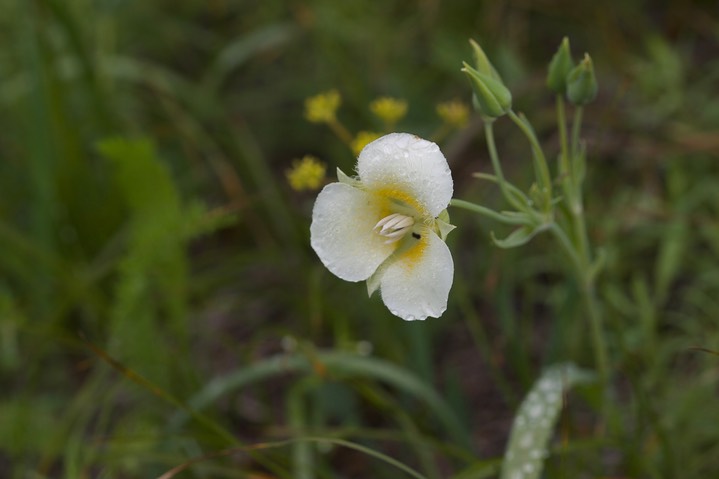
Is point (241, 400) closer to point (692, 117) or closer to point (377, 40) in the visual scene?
point (377, 40)

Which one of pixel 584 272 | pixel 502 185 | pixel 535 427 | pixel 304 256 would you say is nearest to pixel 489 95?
pixel 502 185

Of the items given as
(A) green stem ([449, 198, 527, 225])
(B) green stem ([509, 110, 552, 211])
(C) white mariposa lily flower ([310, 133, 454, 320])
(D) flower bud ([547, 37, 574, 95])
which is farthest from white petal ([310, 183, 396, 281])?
(D) flower bud ([547, 37, 574, 95])

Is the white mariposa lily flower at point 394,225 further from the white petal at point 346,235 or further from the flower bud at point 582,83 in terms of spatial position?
the flower bud at point 582,83

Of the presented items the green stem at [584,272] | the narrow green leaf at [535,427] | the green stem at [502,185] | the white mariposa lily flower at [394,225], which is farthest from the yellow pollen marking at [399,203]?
the narrow green leaf at [535,427]

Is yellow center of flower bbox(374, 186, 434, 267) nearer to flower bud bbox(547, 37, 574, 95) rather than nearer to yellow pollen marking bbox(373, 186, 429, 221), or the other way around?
yellow pollen marking bbox(373, 186, 429, 221)

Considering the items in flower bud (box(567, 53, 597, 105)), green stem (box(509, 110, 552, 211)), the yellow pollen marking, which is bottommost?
the yellow pollen marking

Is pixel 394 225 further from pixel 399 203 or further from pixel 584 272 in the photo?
pixel 584 272
